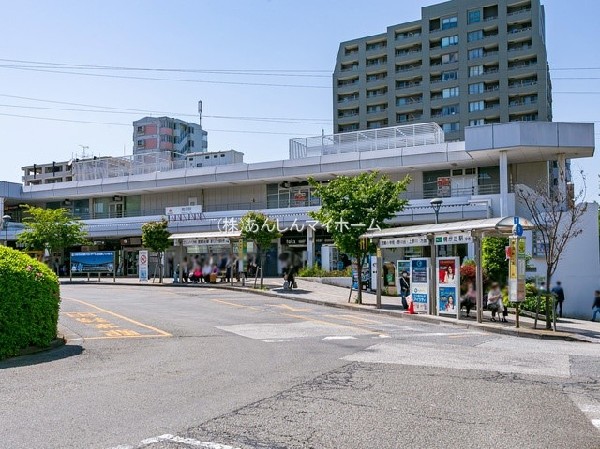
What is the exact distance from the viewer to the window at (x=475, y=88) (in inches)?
3019

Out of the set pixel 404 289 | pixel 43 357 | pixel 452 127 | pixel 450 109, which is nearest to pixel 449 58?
pixel 450 109

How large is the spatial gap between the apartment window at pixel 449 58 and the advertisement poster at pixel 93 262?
178 ft

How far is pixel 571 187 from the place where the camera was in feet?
95.2

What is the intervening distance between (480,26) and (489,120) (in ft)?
38.2

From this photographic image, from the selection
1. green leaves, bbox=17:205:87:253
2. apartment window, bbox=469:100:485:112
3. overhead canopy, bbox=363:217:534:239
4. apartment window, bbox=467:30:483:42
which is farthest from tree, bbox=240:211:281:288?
apartment window, bbox=467:30:483:42

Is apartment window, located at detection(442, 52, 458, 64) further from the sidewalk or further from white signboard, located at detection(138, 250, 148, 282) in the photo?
white signboard, located at detection(138, 250, 148, 282)

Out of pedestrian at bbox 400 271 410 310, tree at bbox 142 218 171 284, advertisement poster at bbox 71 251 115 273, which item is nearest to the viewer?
pedestrian at bbox 400 271 410 310

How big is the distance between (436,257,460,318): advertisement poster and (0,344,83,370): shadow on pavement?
12663 millimetres

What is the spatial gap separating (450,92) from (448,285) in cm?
6259

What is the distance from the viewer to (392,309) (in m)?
24.0

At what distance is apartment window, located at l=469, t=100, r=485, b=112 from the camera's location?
76.6 m

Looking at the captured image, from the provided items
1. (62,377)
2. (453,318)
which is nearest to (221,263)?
(453,318)

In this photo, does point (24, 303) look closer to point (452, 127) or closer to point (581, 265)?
point (581, 265)

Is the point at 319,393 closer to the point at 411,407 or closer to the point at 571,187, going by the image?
the point at 411,407
